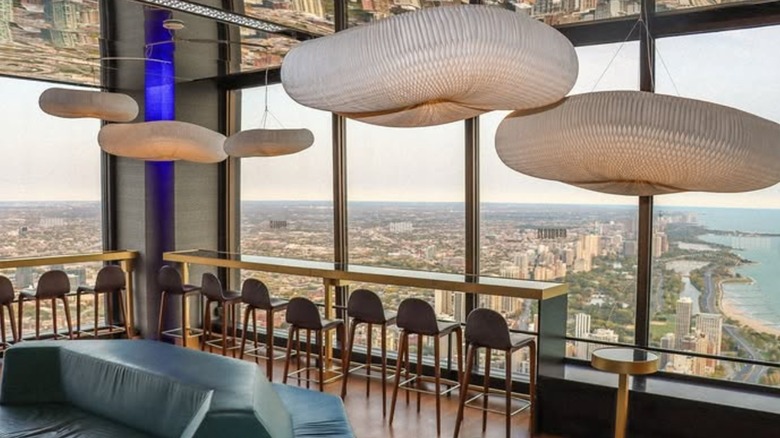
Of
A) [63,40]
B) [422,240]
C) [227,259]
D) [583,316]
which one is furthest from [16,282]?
[583,316]

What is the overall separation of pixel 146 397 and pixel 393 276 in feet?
6.98

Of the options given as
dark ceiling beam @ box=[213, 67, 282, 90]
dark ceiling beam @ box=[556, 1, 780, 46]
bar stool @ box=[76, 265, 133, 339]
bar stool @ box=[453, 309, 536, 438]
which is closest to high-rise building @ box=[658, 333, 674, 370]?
bar stool @ box=[453, 309, 536, 438]

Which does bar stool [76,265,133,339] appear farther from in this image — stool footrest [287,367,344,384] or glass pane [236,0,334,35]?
glass pane [236,0,334,35]

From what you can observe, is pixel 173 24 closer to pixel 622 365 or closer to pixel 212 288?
pixel 212 288

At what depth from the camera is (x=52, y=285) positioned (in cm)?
609

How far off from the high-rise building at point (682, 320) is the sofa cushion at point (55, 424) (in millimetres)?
3503

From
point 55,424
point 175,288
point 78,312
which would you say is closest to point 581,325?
point 55,424

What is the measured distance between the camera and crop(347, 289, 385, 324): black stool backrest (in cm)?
495

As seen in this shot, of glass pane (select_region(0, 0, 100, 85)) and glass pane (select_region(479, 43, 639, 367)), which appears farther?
glass pane (select_region(479, 43, 639, 367))

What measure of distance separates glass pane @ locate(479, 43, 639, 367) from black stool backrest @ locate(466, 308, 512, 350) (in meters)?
1.15

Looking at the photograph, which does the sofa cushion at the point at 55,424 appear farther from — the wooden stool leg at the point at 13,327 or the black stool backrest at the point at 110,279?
the black stool backrest at the point at 110,279

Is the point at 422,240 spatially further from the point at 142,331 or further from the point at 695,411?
the point at 142,331

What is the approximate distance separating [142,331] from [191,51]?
3176 mm

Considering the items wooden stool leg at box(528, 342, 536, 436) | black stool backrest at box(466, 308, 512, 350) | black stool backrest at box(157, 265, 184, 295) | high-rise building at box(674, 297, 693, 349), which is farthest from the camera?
black stool backrest at box(157, 265, 184, 295)
